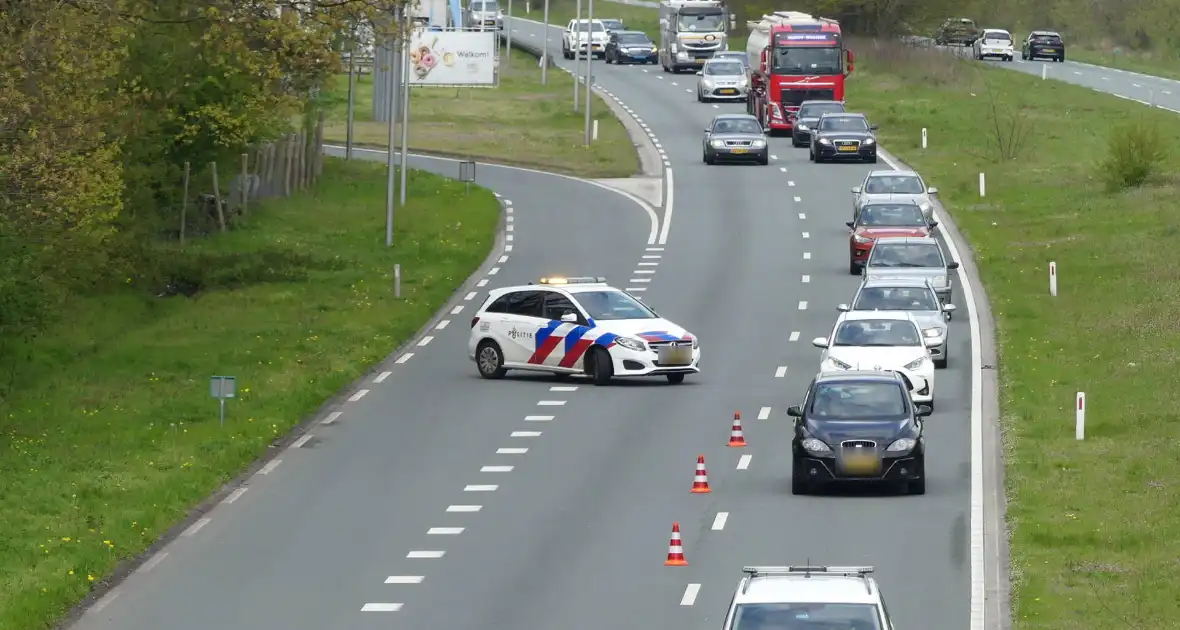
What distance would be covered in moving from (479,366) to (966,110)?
149ft

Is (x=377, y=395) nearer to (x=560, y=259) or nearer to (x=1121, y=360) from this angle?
(x=1121, y=360)

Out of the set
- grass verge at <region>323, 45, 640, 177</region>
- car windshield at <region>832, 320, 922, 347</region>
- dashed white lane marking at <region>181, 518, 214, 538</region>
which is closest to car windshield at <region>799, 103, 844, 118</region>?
grass verge at <region>323, 45, 640, 177</region>

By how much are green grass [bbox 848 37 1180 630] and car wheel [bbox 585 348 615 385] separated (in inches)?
233

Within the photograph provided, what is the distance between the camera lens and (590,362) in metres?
34.0

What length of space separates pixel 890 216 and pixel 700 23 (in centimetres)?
5072

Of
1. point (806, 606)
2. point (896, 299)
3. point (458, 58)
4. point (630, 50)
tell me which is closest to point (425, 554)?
point (806, 606)

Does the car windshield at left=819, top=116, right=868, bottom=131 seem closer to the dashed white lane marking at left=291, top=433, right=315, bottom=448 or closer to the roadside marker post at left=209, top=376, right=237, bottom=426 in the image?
the dashed white lane marking at left=291, top=433, right=315, bottom=448

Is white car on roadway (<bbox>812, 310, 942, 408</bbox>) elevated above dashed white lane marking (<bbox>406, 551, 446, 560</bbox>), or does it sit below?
above

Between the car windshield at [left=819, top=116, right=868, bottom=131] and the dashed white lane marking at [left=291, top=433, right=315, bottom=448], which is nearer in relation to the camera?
the dashed white lane marking at [left=291, top=433, right=315, bottom=448]

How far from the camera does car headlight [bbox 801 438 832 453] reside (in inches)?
973

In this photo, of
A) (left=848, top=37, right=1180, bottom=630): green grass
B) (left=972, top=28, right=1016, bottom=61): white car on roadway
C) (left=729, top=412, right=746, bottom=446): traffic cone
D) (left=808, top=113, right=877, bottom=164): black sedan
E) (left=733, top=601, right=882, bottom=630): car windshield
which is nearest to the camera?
(left=733, top=601, right=882, bottom=630): car windshield

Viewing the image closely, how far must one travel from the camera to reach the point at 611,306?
3484cm

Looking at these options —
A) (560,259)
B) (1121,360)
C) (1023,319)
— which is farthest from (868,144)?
(1121,360)

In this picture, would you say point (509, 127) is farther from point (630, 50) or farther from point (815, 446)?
point (815, 446)
